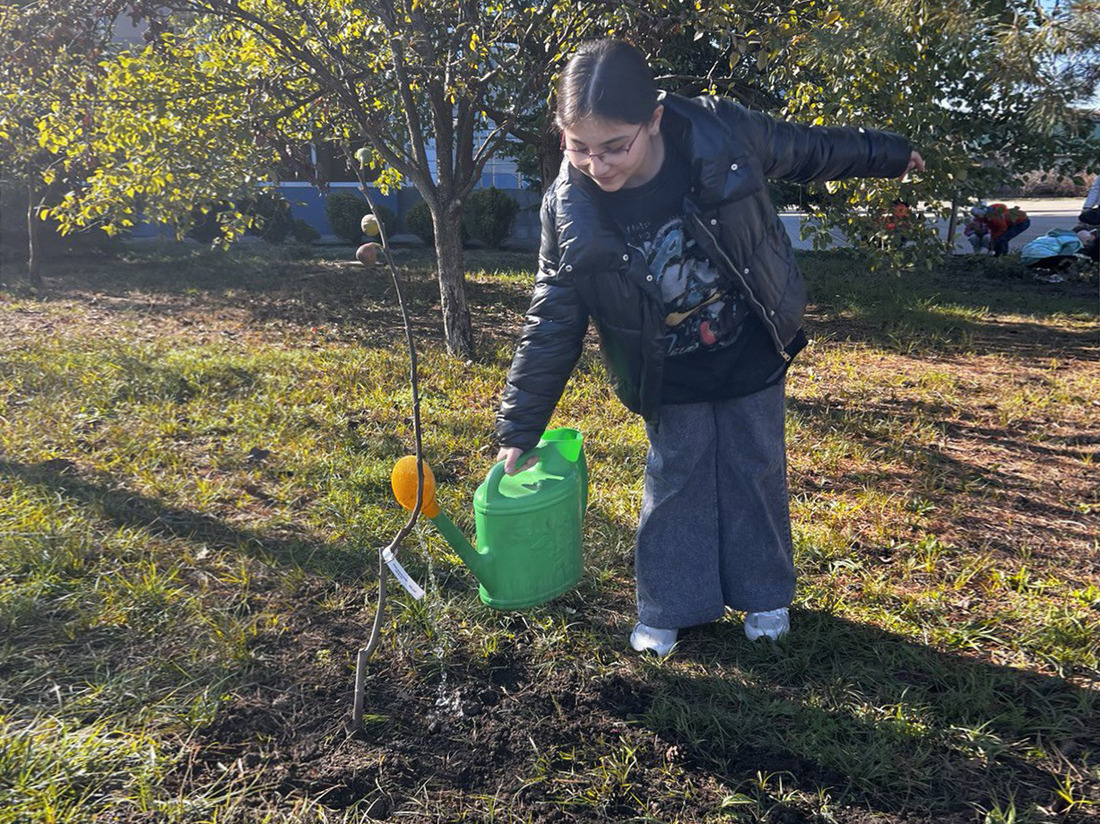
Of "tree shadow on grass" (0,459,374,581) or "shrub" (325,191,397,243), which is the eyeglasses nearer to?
"tree shadow on grass" (0,459,374,581)

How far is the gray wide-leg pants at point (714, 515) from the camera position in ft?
6.92

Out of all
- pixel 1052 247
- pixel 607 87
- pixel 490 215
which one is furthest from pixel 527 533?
pixel 490 215

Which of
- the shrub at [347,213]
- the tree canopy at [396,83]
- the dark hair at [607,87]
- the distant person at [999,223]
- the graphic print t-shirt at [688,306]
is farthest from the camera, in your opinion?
the shrub at [347,213]

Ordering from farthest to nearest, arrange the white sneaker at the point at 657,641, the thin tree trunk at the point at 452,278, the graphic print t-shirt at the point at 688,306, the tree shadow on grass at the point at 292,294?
the tree shadow on grass at the point at 292,294 < the thin tree trunk at the point at 452,278 < the white sneaker at the point at 657,641 < the graphic print t-shirt at the point at 688,306

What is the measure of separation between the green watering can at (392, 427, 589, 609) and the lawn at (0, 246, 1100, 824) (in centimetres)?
27

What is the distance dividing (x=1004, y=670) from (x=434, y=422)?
9.21 feet

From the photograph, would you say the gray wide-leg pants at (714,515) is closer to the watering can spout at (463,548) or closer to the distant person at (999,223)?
the watering can spout at (463,548)

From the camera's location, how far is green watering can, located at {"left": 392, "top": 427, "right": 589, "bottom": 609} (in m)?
2.06

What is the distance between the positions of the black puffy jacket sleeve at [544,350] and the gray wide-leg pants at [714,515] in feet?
1.06

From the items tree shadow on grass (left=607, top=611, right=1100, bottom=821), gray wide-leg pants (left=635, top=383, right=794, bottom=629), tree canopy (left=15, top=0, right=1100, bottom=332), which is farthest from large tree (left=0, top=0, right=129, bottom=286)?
tree shadow on grass (left=607, top=611, right=1100, bottom=821)

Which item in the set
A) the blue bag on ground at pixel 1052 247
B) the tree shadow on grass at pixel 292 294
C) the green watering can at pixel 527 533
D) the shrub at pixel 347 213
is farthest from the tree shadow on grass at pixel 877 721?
the shrub at pixel 347 213

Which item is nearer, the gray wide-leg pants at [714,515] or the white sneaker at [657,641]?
the gray wide-leg pants at [714,515]

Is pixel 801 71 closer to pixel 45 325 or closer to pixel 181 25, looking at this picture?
pixel 181 25

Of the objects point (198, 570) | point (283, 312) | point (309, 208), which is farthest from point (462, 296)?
point (309, 208)
